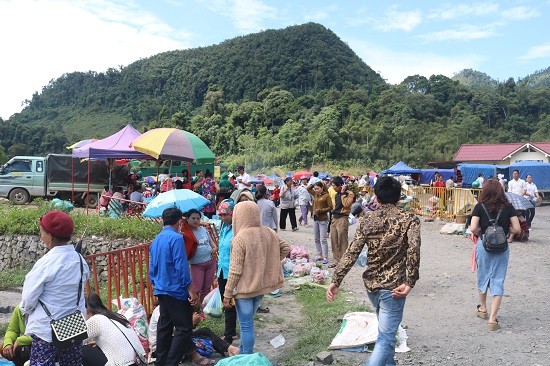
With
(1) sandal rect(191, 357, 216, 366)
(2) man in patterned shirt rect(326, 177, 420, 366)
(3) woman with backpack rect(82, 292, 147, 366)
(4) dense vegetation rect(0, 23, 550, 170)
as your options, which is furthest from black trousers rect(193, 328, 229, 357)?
(4) dense vegetation rect(0, 23, 550, 170)

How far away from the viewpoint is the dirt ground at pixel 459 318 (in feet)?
17.4

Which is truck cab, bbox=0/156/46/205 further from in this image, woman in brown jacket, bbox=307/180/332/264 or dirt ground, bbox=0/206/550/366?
woman in brown jacket, bbox=307/180/332/264

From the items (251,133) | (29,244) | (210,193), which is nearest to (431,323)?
(210,193)

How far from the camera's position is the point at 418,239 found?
389 cm

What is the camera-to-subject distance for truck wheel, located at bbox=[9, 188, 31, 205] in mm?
19469

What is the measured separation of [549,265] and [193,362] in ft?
25.7

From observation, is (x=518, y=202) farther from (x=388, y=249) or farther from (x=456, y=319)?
(x=388, y=249)

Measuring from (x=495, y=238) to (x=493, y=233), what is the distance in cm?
6

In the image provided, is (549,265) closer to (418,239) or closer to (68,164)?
(418,239)

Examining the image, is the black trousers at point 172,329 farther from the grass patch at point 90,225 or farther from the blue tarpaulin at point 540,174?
the blue tarpaulin at point 540,174

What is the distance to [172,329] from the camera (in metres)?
5.06

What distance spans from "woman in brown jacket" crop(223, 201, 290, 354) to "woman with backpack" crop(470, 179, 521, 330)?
2.73 metres

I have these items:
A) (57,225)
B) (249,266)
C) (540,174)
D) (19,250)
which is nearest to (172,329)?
(249,266)

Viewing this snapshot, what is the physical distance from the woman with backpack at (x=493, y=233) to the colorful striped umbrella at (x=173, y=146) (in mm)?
6608
